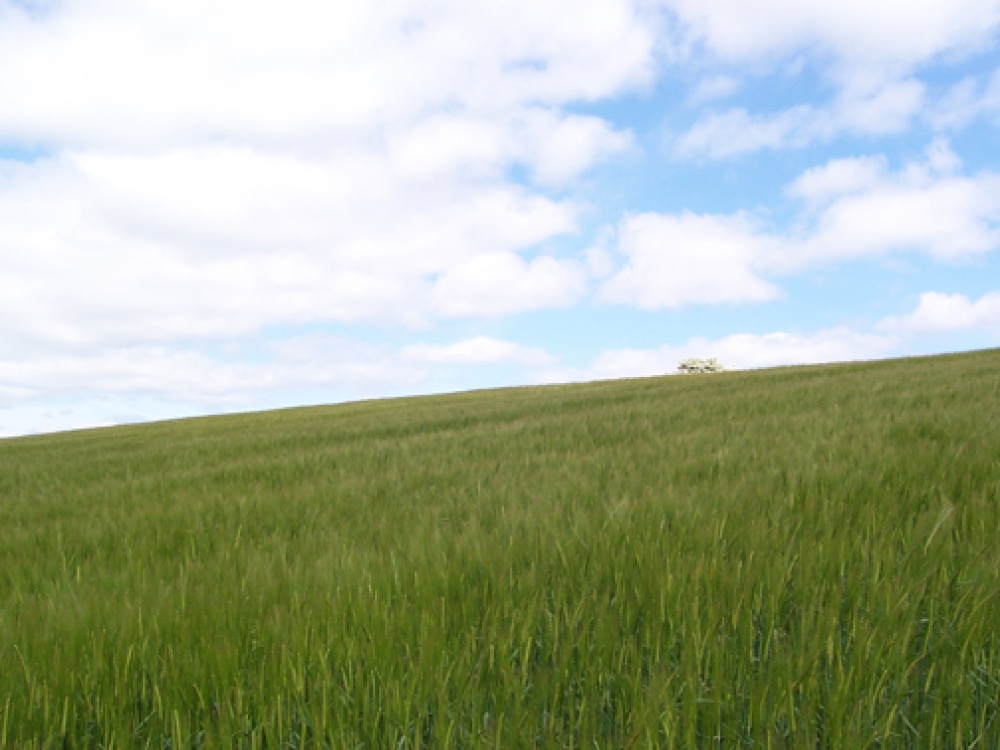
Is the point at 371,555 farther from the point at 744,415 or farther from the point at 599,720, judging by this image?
the point at 744,415

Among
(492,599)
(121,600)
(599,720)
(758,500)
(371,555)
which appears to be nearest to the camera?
(599,720)

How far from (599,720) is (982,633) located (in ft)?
3.59

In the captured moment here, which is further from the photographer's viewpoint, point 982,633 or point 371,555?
point 371,555

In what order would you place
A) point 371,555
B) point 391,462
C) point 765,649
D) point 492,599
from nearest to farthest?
point 765,649 → point 492,599 → point 371,555 → point 391,462

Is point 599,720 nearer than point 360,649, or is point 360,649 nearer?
point 599,720

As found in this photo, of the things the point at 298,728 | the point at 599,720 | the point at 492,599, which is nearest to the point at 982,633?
the point at 599,720

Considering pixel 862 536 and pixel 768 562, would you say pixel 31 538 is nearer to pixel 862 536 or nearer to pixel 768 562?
pixel 768 562

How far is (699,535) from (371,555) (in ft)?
4.30

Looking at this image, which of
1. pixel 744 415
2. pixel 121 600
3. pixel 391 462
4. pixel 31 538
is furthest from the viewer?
pixel 744 415

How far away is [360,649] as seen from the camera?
60.9 inches

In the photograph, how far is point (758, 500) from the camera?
2746mm

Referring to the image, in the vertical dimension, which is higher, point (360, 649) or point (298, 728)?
point (360, 649)

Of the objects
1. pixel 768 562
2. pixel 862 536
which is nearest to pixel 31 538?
pixel 768 562

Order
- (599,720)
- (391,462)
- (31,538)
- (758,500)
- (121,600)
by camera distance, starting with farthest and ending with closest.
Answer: (391,462)
(31,538)
(758,500)
(121,600)
(599,720)
